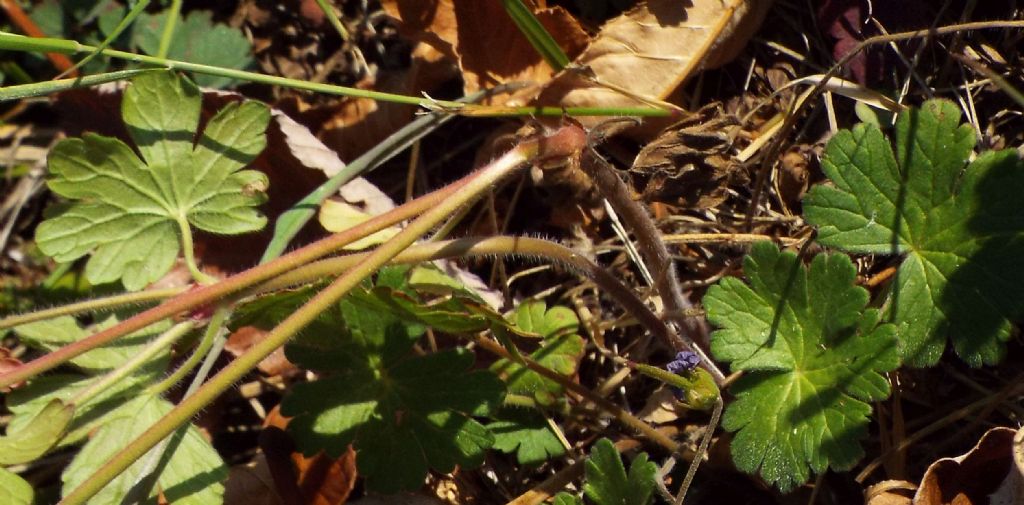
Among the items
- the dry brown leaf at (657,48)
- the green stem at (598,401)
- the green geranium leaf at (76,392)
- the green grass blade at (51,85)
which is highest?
the green grass blade at (51,85)

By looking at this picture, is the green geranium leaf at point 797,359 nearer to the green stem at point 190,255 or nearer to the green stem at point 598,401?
the green stem at point 598,401

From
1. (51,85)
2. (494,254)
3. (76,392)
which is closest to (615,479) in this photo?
(494,254)

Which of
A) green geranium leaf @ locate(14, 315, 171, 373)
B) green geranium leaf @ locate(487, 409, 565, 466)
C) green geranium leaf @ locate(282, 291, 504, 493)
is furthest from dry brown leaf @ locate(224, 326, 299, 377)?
green geranium leaf @ locate(487, 409, 565, 466)

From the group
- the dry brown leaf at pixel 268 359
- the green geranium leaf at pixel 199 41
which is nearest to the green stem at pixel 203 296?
the dry brown leaf at pixel 268 359

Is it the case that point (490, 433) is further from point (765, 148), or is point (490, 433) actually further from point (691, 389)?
point (765, 148)

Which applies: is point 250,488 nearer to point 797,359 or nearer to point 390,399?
point 390,399

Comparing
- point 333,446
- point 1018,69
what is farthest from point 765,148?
point 333,446
